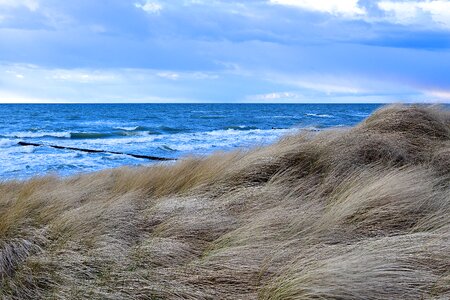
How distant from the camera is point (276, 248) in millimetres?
3949

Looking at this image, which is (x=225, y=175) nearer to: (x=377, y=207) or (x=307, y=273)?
(x=377, y=207)

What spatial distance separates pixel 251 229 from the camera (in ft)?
14.1

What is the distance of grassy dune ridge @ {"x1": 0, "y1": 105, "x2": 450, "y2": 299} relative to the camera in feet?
11.1

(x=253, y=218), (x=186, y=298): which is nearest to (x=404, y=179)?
(x=253, y=218)

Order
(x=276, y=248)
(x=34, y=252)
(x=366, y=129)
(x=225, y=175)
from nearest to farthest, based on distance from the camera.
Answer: (x=276, y=248) → (x=34, y=252) → (x=225, y=175) → (x=366, y=129)

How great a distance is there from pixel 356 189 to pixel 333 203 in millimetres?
349

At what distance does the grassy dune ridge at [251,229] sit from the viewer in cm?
338

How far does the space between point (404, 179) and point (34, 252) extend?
3529mm

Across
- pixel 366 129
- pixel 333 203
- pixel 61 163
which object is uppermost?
pixel 366 129

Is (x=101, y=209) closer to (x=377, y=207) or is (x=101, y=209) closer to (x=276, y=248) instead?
(x=276, y=248)

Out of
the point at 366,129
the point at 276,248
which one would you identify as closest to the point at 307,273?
the point at 276,248

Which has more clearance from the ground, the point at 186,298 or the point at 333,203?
the point at 333,203

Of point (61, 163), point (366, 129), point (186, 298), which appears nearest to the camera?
point (186, 298)

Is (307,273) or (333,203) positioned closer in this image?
(307,273)
